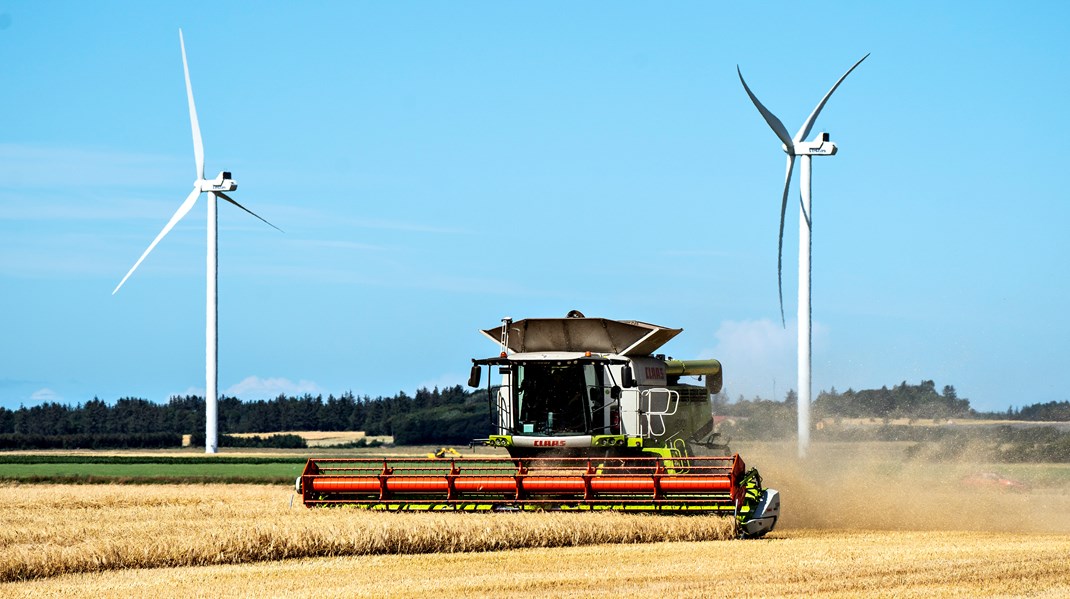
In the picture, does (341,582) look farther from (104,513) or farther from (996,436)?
(996,436)

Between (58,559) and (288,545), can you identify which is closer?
(58,559)

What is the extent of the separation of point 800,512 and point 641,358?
397cm

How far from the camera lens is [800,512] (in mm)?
25203

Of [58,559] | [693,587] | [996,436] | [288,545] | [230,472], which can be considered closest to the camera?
[693,587]

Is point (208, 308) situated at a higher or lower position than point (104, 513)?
higher

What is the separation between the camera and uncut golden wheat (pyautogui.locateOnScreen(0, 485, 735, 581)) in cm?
1620

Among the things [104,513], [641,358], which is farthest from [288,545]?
[641,358]

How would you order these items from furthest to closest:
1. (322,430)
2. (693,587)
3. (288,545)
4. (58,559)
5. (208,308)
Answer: (322,430), (208,308), (288,545), (58,559), (693,587)

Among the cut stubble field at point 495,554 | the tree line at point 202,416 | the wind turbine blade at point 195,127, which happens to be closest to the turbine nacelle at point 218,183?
the wind turbine blade at point 195,127

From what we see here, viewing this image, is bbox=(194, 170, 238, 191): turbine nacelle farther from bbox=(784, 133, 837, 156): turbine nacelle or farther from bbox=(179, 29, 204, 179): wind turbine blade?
bbox=(784, 133, 837, 156): turbine nacelle

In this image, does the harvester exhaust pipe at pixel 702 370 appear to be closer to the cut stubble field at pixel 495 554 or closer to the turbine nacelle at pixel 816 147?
the cut stubble field at pixel 495 554

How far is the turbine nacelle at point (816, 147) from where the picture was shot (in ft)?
139

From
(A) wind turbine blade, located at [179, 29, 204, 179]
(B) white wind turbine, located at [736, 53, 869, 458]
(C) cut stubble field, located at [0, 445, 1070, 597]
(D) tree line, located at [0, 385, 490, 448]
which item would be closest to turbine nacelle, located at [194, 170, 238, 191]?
(A) wind turbine blade, located at [179, 29, 204, 179]

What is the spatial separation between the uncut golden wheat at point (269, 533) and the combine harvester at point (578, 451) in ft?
1.88
